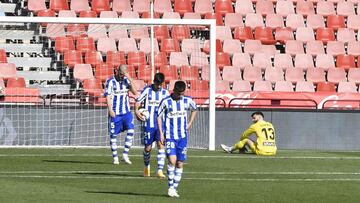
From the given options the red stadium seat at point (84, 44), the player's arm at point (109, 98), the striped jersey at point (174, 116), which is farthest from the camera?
the red stadium seat at point (84, 44)

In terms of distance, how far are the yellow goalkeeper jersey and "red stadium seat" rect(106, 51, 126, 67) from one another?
20.1 ft

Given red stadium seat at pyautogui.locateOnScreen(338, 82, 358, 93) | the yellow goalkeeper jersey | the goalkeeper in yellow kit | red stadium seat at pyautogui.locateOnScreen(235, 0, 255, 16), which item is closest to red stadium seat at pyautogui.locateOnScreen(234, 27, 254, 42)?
red stadium seat at pyautogui.locateOnScreen(235, 0, 255, 16)

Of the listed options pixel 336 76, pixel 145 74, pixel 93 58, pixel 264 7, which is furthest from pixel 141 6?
pixel 336 76

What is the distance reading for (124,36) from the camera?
33.9m

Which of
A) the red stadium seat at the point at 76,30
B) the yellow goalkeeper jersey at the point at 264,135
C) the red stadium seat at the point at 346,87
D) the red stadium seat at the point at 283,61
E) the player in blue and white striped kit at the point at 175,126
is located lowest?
the yellow goalkeeper jersey at the point at 264,135

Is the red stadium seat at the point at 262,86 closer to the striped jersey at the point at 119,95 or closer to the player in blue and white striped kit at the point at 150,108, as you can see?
the striped jersey at the point at 119,95

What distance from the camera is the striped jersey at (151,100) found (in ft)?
68.5

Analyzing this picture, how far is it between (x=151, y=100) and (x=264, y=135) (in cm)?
601

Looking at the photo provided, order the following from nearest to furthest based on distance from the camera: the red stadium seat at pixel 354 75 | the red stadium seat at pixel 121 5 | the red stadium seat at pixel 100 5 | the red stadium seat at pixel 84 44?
the red stadium seat at pixel 84 44 < the red stadium seat at pixel 354 75 < the red stadium seat at pixel 100 5 < the red stadium seat at pixel 121 5

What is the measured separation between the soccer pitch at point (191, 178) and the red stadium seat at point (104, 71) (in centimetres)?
413

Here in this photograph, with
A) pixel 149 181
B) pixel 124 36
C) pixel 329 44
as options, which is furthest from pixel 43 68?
pixel 149 181

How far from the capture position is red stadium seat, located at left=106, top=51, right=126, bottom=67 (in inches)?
1244

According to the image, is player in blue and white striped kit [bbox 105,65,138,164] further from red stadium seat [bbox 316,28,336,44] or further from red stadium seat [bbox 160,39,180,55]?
red stadium seat [bbox 316,28,336,44]

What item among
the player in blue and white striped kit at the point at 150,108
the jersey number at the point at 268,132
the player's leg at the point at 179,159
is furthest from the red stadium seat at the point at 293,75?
the player's leg at the point at 179,159
